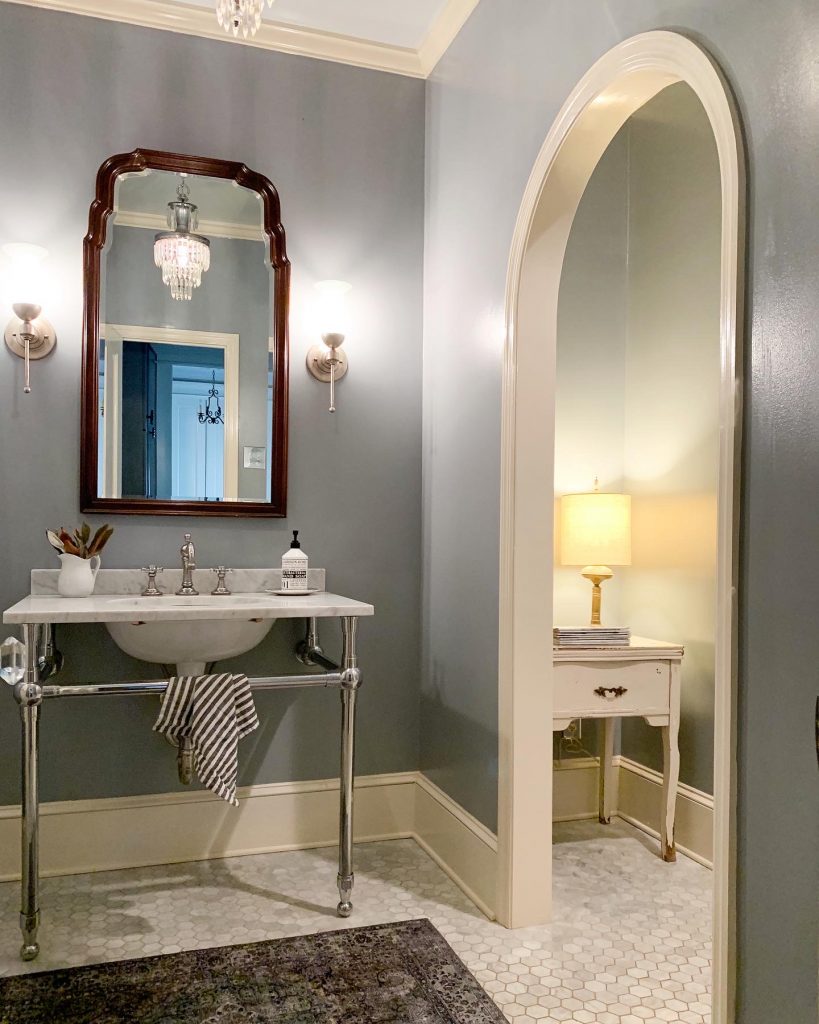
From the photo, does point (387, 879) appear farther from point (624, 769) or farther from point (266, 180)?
point (266, 180)

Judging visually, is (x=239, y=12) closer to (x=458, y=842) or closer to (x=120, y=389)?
(x=120, y=389)

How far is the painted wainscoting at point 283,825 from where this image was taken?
2576mm

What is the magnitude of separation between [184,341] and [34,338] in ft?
1.45

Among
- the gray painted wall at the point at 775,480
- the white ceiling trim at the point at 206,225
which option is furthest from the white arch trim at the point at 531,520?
the white ceiling trim at the point at 206,225

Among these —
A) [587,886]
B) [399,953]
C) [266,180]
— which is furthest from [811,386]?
[266,180]

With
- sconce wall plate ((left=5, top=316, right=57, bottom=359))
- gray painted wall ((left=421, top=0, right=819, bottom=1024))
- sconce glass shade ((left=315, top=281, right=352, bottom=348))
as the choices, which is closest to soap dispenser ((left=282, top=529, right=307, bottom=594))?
sconce glass shade ((left=315, top=281, right=352, bottom=348))

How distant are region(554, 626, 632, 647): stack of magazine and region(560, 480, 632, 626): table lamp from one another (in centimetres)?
18

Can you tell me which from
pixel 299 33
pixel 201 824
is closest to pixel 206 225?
pixel 299 33

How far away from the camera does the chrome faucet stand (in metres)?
2.66

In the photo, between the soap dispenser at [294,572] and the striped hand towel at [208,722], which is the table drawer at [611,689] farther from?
the striped hand towel at [208,722]

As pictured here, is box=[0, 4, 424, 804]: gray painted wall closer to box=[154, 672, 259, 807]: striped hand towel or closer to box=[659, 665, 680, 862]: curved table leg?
box=[154, 672, 259, 807]: striped hand towel

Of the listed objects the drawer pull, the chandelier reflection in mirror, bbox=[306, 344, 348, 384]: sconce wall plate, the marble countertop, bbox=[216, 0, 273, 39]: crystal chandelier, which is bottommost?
the drawer pull

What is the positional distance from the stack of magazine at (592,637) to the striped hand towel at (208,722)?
41.2 inches

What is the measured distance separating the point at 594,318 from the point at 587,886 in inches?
76.3
